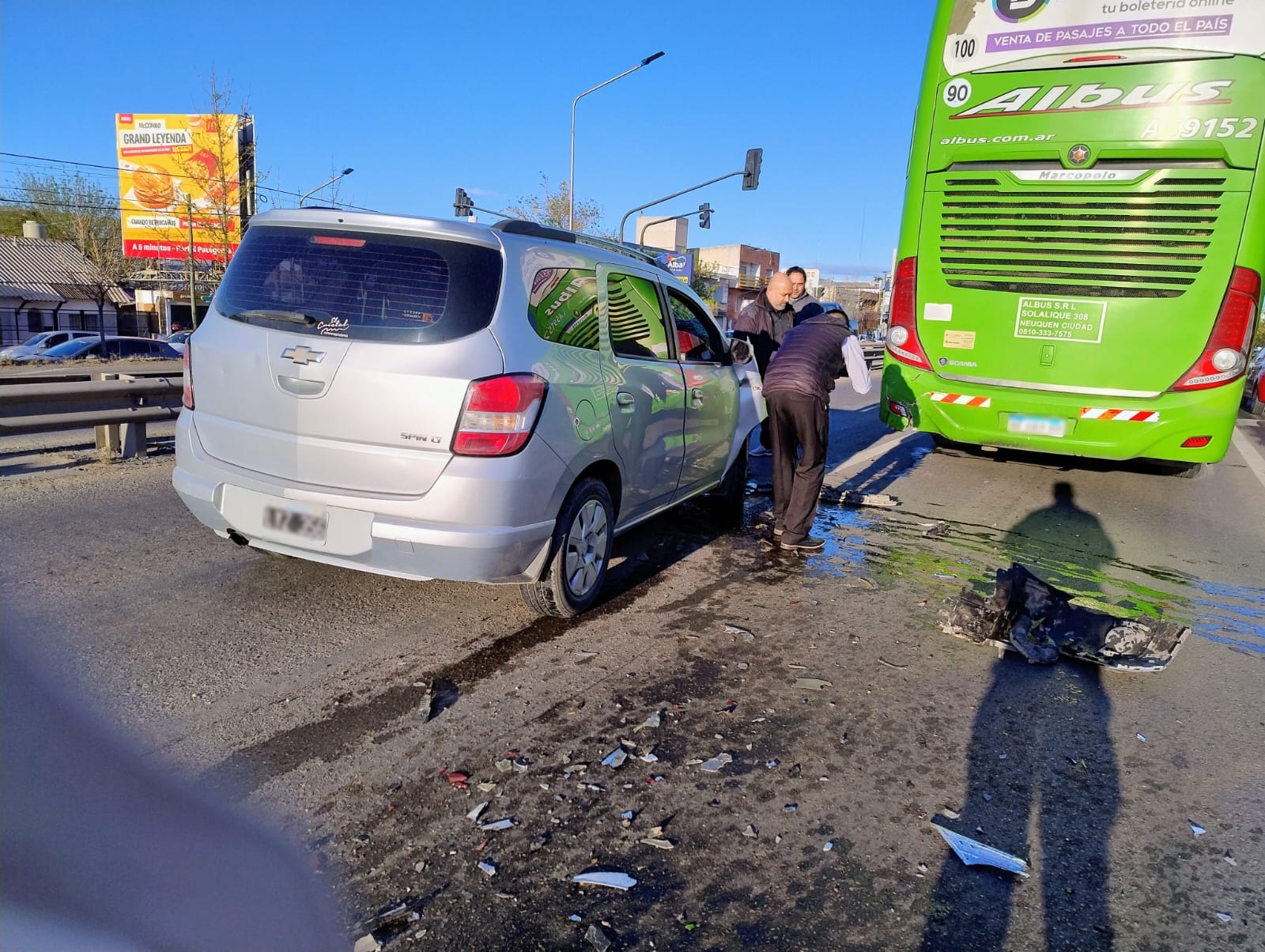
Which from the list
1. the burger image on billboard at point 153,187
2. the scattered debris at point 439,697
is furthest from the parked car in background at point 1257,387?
the burger image on billboard at point 153,187

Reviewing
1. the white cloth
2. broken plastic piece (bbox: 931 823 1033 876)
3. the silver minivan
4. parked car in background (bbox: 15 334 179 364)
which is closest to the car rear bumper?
the silver minivan

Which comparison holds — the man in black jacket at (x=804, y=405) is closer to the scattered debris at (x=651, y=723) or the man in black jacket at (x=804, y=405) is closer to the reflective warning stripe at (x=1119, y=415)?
the reflective warning stripe at (x=1119, y=415)

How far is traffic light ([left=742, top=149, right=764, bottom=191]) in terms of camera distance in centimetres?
2494

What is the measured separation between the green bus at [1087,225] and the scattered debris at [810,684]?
4.82 m

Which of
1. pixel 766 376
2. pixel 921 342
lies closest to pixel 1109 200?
pixel 921 342

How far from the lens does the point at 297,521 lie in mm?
3818

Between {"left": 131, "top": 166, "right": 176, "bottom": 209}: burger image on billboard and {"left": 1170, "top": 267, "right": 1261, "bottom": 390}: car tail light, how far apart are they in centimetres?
4107

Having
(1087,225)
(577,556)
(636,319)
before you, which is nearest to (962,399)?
(1087,225)

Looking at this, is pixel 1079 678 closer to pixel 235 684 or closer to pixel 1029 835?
pixel 1029 835

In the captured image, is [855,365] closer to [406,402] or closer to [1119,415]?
[1119,415]

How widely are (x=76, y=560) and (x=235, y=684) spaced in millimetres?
2087

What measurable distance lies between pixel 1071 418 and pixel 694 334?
12.5ft

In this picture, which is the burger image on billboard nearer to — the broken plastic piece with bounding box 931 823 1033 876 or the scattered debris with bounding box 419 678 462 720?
the scattered debris with bounding box 419 678 462 720

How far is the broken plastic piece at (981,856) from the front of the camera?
2580mm
